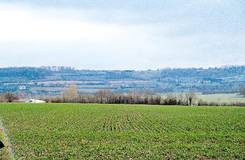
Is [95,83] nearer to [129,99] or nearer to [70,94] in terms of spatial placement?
[70,94]

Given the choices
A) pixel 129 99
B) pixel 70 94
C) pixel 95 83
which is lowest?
pixel 70 94

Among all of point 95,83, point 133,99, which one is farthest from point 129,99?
point 95,83

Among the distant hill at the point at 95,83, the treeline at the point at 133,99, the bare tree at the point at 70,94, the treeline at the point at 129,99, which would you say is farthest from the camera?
the distant hill at the point at 95,83

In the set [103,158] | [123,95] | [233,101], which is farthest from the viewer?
[123,95]

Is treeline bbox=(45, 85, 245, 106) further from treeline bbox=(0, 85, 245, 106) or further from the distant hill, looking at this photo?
the distant hill

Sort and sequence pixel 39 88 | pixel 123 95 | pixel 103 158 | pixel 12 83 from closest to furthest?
1. pixel 103 158
2. pixel 123 95
3. pixel 12 83
4. pixel 39 88

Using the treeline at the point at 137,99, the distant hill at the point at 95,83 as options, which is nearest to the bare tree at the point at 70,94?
the treeline at the point at 137,99

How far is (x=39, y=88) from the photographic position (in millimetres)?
169125

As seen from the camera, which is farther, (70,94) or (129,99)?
(70,94)

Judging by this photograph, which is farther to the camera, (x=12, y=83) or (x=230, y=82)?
(x=230, y=82)

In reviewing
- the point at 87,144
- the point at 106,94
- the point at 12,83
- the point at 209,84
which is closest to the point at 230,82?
the point at 209,84

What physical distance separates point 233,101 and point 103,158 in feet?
315

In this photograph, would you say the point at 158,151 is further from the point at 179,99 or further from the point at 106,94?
the point at 106,94

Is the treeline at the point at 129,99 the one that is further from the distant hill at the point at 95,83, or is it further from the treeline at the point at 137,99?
the distant hill at the point at 95,83
